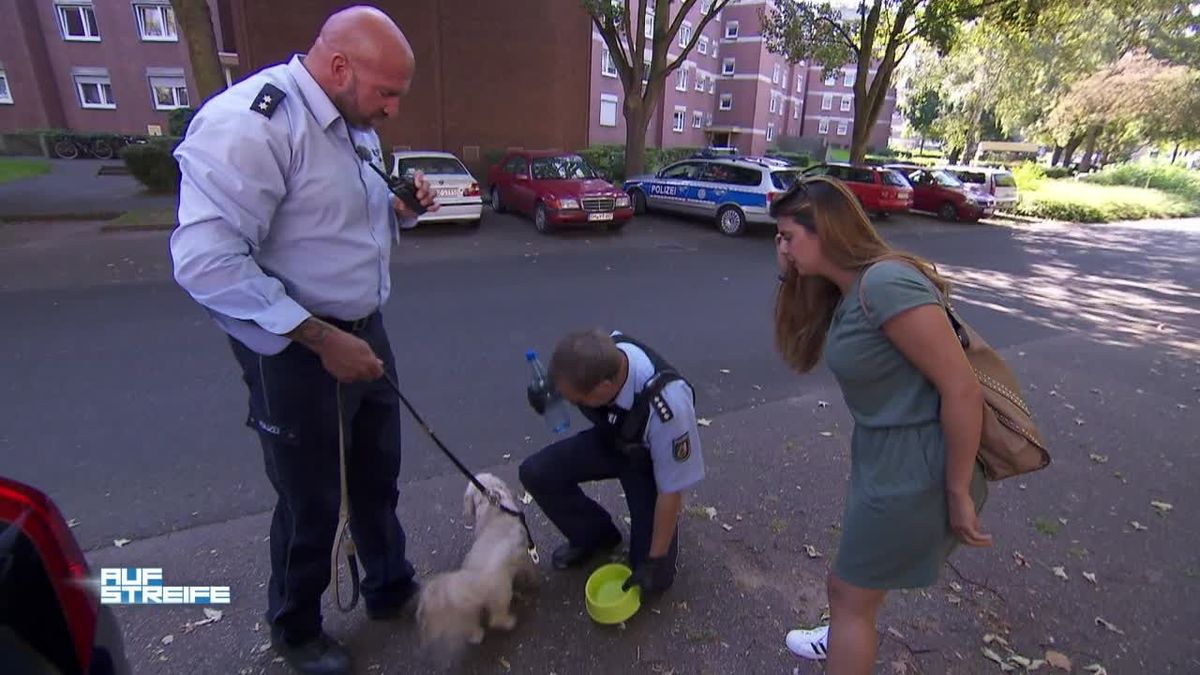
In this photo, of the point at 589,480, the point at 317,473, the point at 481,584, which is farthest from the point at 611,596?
the point at 317,473

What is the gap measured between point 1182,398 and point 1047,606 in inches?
151

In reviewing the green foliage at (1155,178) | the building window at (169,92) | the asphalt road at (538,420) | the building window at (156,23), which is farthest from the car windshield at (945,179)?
the building window at (156,23)

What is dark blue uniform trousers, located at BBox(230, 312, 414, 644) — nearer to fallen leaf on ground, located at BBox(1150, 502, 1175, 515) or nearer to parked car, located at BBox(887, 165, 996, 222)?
fallen leaf on ground, located at BBox(1150, 502, 1175, 515)

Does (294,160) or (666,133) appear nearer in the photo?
(294,160)

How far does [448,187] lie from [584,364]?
10421 mm

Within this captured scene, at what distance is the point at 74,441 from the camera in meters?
3.68

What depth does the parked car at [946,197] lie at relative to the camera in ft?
58.5

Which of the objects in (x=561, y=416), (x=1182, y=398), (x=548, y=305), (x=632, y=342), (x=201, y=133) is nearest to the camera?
(x=201, y=133)

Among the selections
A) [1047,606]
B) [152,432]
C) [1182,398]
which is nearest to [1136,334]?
[1182,398]

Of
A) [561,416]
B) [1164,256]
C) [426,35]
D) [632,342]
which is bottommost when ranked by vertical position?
[1164,256]

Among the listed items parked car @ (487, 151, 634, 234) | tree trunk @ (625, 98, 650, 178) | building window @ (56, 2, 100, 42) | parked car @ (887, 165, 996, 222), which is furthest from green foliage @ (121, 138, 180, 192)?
parked car @ (887, 165, 996, 222)

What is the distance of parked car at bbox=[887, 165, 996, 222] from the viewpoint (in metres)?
17.8

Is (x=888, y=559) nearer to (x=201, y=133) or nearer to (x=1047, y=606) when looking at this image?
(x=1047, y=606)

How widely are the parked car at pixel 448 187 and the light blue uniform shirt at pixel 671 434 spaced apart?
32.3ft
